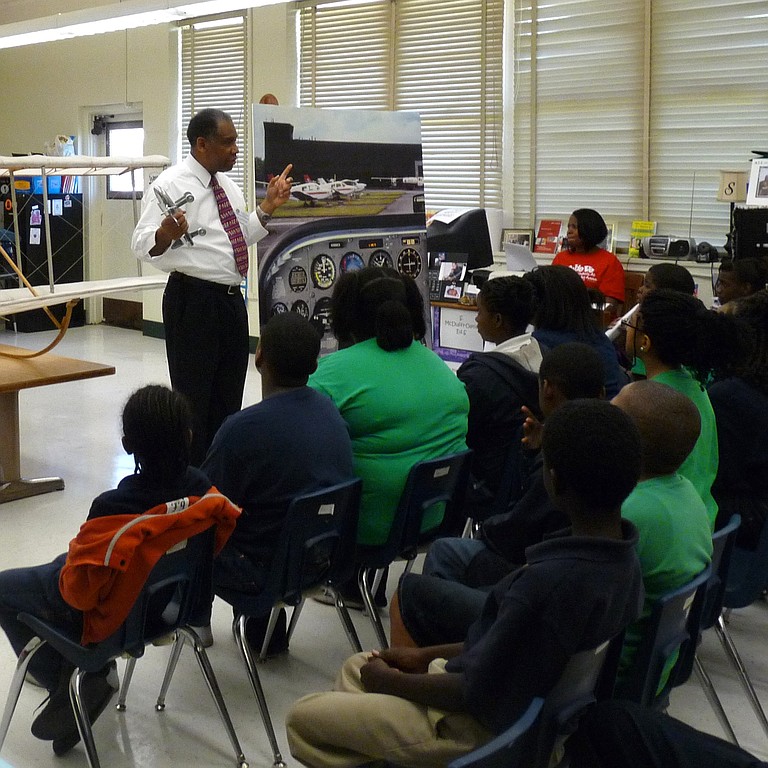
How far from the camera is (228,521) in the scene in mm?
2199

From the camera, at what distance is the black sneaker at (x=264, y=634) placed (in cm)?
297

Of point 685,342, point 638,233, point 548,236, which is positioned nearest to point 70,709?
point 685,342

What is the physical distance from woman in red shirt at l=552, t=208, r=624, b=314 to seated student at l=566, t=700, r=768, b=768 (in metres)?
4.07

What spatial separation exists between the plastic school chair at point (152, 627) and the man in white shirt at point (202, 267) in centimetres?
175

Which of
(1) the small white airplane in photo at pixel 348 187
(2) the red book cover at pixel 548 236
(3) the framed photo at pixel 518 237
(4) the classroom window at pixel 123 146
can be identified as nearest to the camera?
(1) the small white airplane in photo at pixel 348 187

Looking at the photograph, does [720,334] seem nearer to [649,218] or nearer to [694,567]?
[694,567]

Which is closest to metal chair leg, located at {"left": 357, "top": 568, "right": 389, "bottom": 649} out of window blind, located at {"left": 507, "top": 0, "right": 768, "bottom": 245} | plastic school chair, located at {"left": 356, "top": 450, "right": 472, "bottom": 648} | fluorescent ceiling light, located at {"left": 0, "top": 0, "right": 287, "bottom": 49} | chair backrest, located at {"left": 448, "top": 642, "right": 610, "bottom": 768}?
plastic school chair, located at {"left": 356, "top": 450, "right": 472, "bottom": 648}

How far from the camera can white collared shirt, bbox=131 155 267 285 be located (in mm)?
3961

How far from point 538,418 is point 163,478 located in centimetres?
124

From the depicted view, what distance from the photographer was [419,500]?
106 inches

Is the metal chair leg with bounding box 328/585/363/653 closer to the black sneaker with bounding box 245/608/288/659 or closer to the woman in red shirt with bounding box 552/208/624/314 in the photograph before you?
the black sneaker with bounding box 245/608/288/659

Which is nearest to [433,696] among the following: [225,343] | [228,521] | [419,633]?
[419,633]

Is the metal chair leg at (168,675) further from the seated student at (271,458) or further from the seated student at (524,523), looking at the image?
the seated student at (524,523)

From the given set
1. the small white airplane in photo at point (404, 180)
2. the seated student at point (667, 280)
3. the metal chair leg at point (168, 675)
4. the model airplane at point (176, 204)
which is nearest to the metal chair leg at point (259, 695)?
the metal chair leg at point (168, 675)
